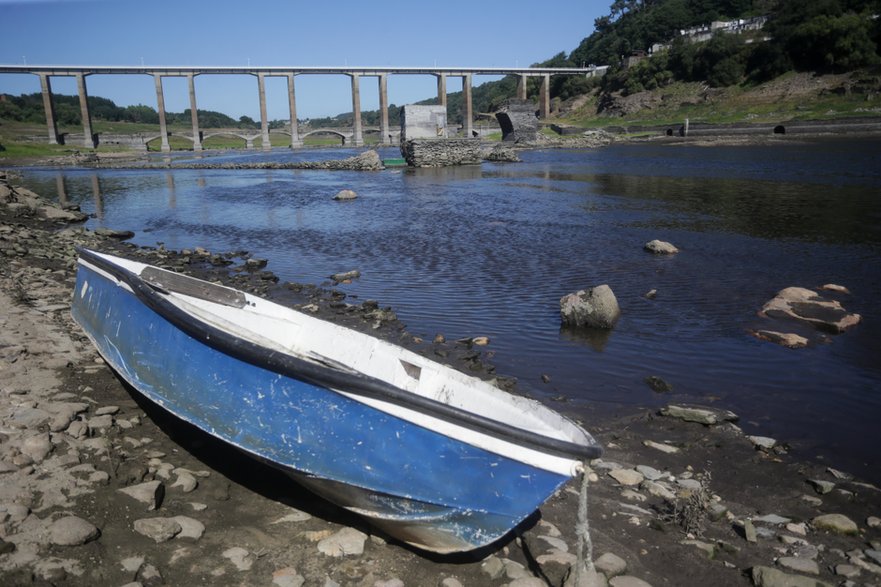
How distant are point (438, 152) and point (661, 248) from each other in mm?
34937

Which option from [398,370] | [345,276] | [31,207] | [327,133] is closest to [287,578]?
[398,370]

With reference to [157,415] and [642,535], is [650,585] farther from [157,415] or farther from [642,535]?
[157,415]

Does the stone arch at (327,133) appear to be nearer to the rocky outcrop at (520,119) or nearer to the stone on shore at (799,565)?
the rocky outcrop at (520,119)

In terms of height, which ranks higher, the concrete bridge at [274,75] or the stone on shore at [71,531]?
the concrete bridge at [274,75]

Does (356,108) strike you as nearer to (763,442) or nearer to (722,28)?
(722,28)

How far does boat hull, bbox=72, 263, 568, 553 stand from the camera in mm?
3523

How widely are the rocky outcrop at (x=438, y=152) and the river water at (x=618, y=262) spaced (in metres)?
12.6

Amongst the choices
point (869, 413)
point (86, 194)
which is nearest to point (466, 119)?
point (86, 194)

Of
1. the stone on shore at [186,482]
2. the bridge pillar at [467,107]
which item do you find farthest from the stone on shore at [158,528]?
the bridge pillar at [467,107]

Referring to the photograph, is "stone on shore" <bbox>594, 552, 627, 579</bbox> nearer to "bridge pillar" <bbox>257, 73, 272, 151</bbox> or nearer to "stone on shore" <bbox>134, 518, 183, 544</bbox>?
"stone on shore" <bbox>134, 518, 183, 544</bbox>

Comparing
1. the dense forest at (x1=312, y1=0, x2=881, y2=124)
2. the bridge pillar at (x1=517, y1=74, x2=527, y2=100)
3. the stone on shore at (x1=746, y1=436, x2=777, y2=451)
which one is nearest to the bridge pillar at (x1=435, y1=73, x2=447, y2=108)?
the bridge pillar at (x1=517, y1=74, x2=527, y2=100)

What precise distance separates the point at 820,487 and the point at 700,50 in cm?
A: 10994

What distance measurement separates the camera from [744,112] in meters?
80.4

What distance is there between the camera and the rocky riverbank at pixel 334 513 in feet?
12.4
